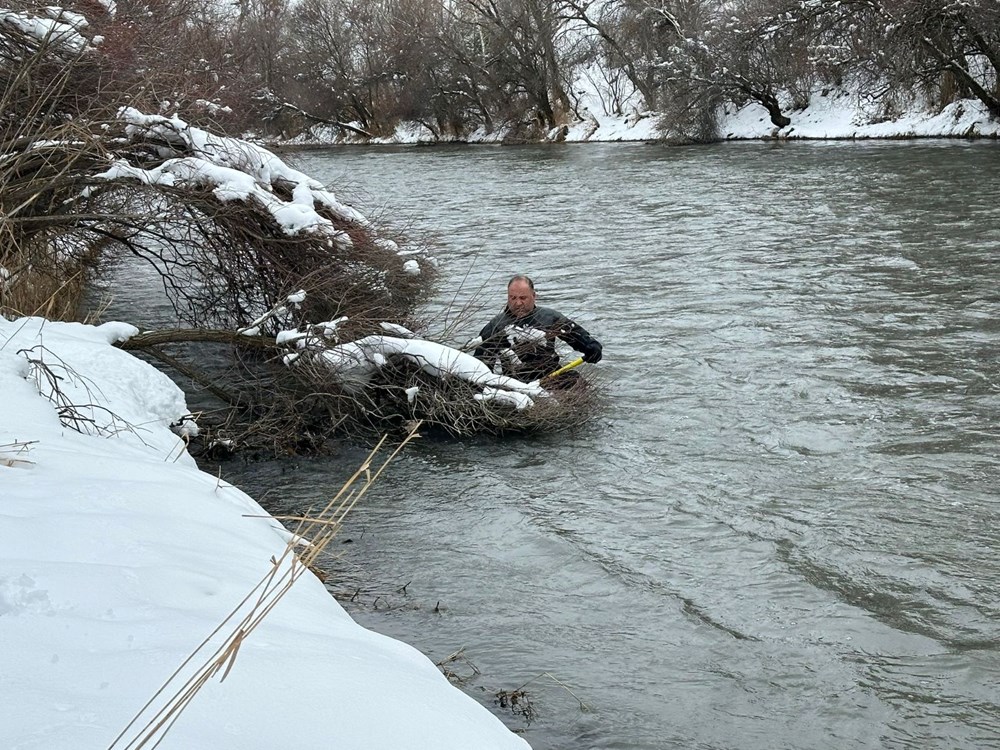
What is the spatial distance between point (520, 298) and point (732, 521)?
3264 millimetres

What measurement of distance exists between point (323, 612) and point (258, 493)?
14.6 feet

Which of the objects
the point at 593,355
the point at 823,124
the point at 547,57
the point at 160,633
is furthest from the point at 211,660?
the point at 547,57

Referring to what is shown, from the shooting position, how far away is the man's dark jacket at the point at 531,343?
369 inches

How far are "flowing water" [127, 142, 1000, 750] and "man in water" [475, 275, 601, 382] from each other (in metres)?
0.69

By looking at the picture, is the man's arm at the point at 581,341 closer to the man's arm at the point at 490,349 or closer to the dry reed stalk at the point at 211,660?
the man's arm at the point at 490,349

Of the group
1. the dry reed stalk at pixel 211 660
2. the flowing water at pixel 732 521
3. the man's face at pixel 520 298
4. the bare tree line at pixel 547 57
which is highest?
the bare tree line at pixel 547 57

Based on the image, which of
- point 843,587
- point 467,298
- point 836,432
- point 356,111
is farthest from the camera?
point 356,111

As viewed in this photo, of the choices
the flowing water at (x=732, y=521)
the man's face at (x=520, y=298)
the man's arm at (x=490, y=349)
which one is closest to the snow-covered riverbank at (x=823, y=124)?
the flowing water at (x=732, y=521)

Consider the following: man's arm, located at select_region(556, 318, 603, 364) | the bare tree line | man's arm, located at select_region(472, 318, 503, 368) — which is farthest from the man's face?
the bare tree line

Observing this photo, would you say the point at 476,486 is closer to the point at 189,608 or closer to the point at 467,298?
the point at 189,608

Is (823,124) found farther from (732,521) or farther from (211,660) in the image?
(211,660)

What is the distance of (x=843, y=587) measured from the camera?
587 centimetres

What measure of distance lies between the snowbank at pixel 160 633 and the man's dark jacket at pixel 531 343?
16.3ft

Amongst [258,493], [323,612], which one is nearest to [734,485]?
[258,493]
